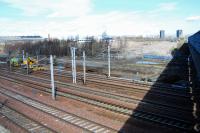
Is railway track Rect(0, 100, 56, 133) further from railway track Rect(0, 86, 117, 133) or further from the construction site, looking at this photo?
railway track Rect(0, 86, 117, 133)

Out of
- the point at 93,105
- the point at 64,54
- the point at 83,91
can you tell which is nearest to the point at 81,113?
the point at 93,105

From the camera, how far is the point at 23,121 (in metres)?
15.5

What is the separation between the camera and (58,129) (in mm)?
13859

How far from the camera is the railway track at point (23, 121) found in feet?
45.7

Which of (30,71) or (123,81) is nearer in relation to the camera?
(123,81)

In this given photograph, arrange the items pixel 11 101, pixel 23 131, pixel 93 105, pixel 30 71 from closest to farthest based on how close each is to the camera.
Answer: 1. pixel 23 131
2. pixel 93 105
3. pixel 11 101
4. pixel 30 71

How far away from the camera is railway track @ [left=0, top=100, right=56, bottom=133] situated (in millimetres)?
13922

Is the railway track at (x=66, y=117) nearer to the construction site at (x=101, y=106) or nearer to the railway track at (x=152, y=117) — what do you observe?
the construction site at (x=101, y=106)

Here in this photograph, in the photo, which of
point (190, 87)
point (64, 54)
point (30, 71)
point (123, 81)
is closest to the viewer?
point (190, 87)

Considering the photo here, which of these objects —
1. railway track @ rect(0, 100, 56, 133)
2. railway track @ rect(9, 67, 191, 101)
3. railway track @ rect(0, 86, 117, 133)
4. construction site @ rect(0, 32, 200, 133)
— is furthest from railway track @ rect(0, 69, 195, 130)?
railway track @ rect(0, 100, 56, 133)

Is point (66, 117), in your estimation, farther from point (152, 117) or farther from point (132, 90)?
point (132, 90)

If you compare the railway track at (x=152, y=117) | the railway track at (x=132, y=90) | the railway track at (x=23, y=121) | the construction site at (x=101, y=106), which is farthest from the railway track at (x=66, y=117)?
the railway track at (x=132, y=90)

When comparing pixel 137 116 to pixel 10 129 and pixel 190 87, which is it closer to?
pixel 10 129

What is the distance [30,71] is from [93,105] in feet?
72.4
